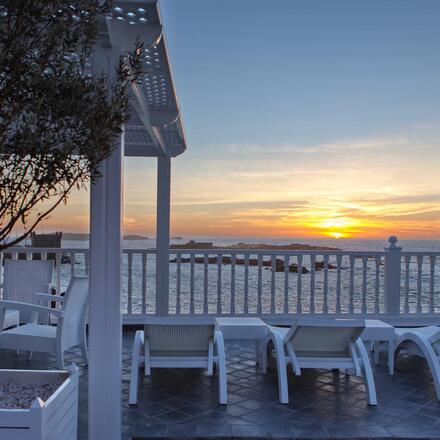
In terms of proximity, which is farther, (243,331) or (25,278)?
(25,278)

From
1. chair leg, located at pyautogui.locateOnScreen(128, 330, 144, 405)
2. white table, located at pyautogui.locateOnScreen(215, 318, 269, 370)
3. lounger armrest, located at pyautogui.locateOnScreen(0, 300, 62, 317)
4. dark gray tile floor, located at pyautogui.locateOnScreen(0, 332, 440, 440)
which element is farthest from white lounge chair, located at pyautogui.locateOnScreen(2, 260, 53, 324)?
white table, located at pyautogui.locateOnScreen(215, 318, 269, 370)

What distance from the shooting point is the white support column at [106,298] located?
3.14m

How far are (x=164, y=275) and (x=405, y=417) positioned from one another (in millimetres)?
3641

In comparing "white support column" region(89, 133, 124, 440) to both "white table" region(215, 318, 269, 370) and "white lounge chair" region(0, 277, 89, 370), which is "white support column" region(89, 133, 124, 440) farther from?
"white table" region(215, 318, 269, 370)

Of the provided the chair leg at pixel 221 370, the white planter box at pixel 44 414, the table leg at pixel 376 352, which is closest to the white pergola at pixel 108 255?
the white planter box at pixel 44 414

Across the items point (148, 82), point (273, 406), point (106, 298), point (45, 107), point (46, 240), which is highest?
point (148, 82)

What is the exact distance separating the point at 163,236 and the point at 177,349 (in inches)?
104

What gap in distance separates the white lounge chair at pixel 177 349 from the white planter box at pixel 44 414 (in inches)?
45.0

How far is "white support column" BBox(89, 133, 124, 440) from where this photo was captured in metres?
3.14

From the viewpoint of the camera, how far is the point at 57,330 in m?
4.64

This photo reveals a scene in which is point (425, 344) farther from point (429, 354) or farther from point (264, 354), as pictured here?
point (264, 354)

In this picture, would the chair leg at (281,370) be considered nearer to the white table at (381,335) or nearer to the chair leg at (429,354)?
the white table at (381,335)

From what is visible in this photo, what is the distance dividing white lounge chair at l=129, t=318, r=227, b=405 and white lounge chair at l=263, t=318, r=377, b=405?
51cm

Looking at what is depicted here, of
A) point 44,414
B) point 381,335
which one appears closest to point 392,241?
point 381,335
